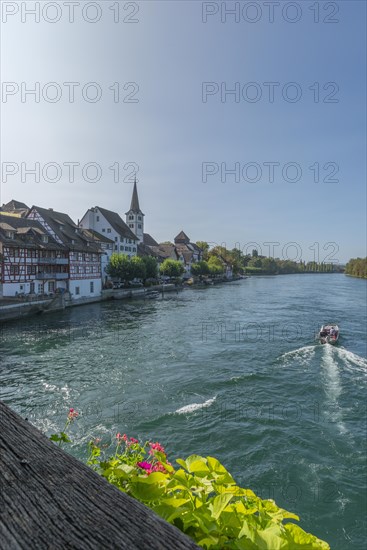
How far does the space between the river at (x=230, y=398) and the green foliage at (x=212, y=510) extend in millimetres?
6539

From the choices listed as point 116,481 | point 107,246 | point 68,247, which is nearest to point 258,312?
point 68,247

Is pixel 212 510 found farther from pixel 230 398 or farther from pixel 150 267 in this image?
pixel 150 267

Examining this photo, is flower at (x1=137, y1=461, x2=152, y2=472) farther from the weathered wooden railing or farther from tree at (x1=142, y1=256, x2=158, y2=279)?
tree at (x1=142, y1=256, x2=158, y2=279)

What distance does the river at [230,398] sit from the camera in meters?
8.00

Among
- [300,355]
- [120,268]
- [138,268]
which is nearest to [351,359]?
[300,355]

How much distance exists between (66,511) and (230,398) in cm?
1239

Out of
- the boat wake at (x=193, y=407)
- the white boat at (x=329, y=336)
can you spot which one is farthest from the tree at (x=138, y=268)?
the boat wake at (x=193, y=407)

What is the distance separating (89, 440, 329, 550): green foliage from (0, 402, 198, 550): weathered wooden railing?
0.30 m

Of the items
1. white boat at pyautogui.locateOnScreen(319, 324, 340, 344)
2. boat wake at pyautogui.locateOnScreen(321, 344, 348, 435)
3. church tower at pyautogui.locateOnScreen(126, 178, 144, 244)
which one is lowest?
boat wake at pyautogui.locateOnScreen(321, 344, 348, 435)

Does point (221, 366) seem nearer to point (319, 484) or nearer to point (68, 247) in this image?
point (319, 484)

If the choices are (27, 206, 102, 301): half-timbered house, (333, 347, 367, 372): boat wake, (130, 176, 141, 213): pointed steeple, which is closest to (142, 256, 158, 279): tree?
(27, 206, 102, 301): half-timbered house

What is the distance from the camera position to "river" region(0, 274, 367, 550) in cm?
800

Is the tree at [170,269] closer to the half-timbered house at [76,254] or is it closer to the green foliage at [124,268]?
the green foliage at [124,268]

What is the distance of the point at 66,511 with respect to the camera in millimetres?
923
